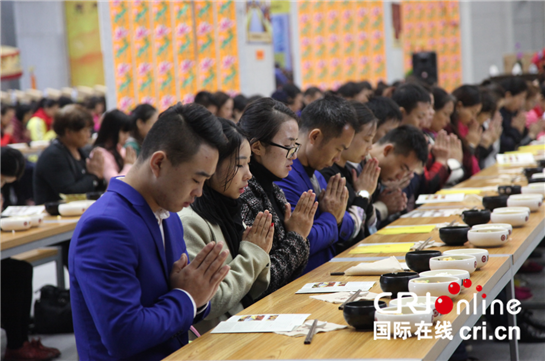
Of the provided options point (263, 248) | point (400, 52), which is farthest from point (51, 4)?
point (263, 248)

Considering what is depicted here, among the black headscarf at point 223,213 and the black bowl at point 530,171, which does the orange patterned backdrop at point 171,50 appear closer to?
the black bowl at point 530,171

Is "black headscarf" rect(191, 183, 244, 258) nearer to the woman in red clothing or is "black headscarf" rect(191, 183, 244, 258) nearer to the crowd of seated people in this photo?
the crowd of seated people

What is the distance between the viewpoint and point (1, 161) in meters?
3.60

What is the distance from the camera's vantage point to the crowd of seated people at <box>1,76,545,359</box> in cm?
152

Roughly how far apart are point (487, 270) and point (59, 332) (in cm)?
283

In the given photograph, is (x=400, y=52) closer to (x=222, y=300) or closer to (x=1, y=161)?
(x=1, y=161)

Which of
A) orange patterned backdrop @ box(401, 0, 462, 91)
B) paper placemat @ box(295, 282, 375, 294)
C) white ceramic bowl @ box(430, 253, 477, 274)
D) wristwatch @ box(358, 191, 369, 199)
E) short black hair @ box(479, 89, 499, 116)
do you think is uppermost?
orange patterned backdrop @ box(401, 0, 462, 91)

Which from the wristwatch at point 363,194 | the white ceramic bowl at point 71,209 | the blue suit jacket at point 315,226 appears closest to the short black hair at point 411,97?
the wristwatch at point 363,194

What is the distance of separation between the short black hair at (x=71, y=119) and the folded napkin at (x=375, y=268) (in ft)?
8.89

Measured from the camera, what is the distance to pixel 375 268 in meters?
2.05

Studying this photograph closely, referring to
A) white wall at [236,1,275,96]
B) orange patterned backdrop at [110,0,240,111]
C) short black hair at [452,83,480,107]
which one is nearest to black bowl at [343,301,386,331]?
short black hair at [452,83,480,107]

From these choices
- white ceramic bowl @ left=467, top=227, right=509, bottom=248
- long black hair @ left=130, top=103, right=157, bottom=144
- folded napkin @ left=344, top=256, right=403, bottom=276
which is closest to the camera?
folded napkin @ left=344, top=256, right=403, bottom=276

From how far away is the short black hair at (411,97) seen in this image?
4.36 m

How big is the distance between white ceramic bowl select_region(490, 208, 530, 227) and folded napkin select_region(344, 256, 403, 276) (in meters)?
0.68
